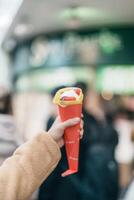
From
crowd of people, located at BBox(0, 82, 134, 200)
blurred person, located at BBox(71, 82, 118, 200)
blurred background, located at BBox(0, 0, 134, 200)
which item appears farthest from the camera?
blurred background, located at BBox(0, 0, 134, 200)

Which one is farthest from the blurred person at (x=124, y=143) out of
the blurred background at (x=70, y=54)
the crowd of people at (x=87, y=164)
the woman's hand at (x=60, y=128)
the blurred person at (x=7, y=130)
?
the woman's hand at (x=60, y=128)

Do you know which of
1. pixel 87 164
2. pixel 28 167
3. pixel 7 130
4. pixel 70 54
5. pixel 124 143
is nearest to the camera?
Answer: pixel 28 167

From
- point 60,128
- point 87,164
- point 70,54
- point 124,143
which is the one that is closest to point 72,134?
point 60,128

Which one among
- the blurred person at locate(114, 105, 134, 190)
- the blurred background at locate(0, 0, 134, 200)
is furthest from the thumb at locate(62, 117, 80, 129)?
the blurred person at locate(114, 105, 134, 190)

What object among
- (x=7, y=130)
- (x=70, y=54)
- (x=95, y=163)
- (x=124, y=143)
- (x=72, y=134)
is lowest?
(x=124, y=143)

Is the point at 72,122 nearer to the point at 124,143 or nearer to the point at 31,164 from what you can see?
the point at 31,164

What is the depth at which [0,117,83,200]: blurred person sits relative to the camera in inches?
60.1

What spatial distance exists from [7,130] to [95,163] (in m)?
0.84

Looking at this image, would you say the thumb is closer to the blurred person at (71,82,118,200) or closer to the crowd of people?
the crowd of people

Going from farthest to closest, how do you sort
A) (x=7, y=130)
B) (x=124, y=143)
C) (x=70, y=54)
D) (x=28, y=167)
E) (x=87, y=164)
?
1. (x=70, y=54)
2. (x=124, y=143)
3. (x=87, y=164)
4. (x=7, y=130)
5. (x=28, y=167)

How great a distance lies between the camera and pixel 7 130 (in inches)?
113

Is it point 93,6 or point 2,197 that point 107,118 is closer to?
point 93,6

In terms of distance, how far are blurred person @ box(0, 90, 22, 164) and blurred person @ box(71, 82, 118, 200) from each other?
1.89 feet

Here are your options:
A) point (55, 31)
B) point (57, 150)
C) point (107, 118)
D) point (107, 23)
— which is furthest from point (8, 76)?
point (57, 150)
